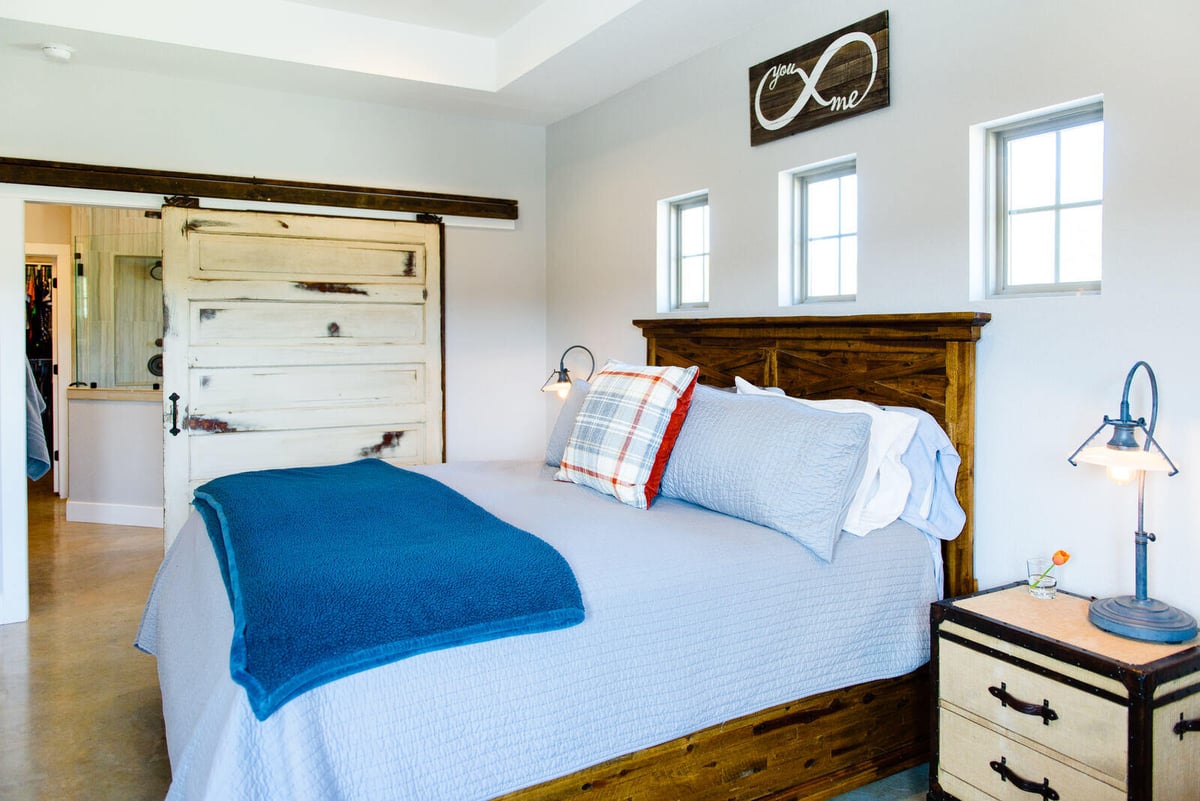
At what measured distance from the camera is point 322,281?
4457 mm

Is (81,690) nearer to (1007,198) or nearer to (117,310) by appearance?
(1007,198)

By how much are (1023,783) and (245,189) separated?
3976 millimetres

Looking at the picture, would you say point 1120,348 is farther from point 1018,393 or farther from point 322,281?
point 322,281

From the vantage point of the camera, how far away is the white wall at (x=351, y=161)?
12.5 feet

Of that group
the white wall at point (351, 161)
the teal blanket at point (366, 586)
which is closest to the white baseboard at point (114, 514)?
the white wall at point (351, 161)

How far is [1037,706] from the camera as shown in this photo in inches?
77.1

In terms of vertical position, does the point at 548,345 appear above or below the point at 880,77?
below

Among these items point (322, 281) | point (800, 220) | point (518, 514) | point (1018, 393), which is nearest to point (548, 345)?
point (322, 281)

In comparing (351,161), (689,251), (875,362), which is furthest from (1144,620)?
(351,161)

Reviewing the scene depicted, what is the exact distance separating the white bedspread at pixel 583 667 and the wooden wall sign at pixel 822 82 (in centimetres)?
146

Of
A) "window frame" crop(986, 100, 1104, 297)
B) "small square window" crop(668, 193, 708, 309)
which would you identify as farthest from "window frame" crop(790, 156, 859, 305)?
"window frame" crop(986, 100, 1104, 297)

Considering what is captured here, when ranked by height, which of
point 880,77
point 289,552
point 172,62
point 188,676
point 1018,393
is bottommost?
point 188,676

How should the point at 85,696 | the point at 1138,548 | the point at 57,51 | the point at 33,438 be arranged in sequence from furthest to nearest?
the point at 33,438
the point at 57,51
the point at 85,696
the point at 1138,548

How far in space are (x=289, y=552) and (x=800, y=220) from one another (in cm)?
223
